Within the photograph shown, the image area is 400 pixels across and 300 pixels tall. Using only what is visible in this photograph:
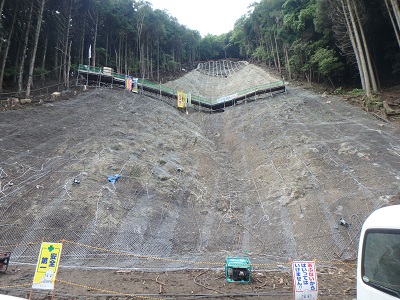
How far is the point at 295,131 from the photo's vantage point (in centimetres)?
1578

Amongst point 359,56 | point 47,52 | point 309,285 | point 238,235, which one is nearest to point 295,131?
point 238,235

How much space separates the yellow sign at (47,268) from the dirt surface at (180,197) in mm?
704

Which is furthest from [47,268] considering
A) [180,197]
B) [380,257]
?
[180,197]

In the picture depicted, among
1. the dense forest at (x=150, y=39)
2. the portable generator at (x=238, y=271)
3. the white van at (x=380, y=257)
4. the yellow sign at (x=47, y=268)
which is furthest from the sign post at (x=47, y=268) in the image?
the dense forest at (x=150, y=39)

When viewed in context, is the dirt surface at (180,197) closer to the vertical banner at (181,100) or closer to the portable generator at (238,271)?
the portable generator at (238,271)

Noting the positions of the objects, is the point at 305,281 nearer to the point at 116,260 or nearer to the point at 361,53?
the point at 116,260

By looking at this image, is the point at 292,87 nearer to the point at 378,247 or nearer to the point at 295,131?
the point at 295,131

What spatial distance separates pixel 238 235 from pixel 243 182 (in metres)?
3.88

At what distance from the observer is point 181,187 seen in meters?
12.0

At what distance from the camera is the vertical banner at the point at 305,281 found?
490 centimetres

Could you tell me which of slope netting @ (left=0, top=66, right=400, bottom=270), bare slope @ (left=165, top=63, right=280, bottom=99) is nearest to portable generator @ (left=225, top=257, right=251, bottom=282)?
slope netting @ (left=0, top=66, right=400, bottom=270)

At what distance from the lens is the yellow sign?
4.95 m

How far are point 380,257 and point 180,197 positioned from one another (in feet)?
28.8

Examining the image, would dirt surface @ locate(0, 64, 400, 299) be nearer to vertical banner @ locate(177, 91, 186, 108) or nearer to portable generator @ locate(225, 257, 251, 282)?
portable generator @ locate(225, 257, 251, 282)
